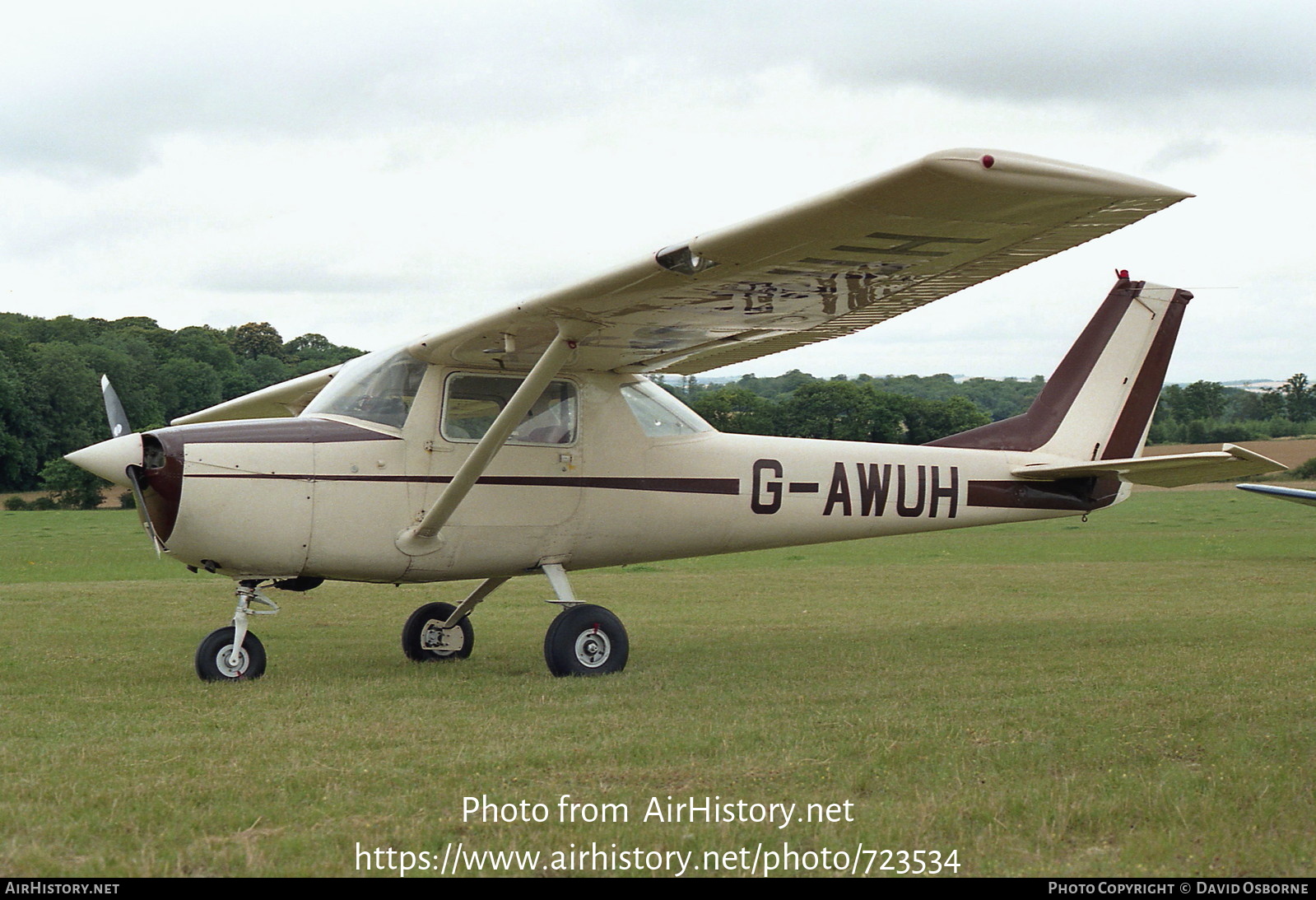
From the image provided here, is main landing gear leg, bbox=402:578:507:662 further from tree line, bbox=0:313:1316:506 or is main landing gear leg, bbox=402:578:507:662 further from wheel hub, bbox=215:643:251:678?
tree line, bbox=0:313:1316:506

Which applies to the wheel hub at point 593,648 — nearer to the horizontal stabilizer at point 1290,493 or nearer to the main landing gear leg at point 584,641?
the main landing gear leg at point 584,641

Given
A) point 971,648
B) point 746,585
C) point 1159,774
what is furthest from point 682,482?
point 746,585

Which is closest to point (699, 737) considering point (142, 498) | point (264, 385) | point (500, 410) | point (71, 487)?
point (500, 410)

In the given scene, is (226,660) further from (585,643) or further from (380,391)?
(585,643)

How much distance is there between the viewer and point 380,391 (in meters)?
8.73

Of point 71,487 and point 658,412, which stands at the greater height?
point 658,412

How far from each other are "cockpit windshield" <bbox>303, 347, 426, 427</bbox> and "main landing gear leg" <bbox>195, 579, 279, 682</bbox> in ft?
4.61

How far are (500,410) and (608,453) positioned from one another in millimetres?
908

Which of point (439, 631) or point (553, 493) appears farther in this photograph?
point (439, 631)

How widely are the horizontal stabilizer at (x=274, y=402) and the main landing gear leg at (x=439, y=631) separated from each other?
257 cm

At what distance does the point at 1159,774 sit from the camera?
202 inches

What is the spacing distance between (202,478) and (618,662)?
124 inches

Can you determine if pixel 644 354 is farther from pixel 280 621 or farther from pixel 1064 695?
pixel 280 621

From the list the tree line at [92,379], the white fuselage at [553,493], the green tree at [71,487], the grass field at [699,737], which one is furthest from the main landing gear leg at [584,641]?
the green tree at [71,487]
